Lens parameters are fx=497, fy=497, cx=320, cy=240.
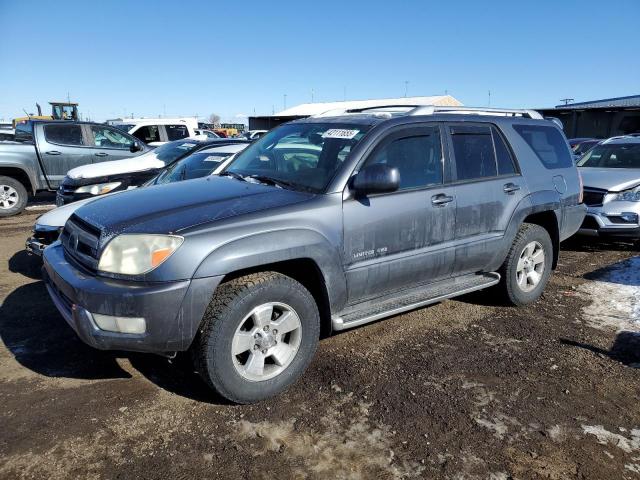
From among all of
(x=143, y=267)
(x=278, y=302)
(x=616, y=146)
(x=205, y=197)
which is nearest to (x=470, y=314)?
→ (x=278, y=302)

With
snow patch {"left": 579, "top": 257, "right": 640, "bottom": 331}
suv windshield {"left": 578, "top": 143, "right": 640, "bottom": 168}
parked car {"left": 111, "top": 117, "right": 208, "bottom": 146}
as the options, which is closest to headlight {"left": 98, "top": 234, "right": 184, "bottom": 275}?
snow patch {"left": 579, "top": 257, "right": 640, "bottom": 331}

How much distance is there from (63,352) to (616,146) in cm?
867

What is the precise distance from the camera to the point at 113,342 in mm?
2787

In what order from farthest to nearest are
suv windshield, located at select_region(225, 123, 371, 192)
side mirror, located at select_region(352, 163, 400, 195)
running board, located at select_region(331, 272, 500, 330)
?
suv windshield, located at select_region(225, 123, 371, 192) → running board, located at select_region(331, 272, 500, 330) → side mirror, located at select_region(352, 163, 400, 195)

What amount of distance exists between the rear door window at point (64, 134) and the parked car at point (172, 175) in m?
4.53

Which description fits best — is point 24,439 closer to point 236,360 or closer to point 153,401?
point 153,401

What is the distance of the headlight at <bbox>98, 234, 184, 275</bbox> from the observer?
9.04ft

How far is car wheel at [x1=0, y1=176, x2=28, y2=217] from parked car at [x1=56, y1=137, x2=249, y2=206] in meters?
2.28

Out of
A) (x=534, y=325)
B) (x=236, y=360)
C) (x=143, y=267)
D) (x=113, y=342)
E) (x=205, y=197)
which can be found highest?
(x=205, y=197)

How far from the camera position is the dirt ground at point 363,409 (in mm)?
2572

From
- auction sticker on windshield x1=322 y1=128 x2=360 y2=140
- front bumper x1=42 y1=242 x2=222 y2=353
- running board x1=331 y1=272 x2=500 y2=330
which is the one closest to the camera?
front bumper x1=42 y1=242 x2=222 y2=353

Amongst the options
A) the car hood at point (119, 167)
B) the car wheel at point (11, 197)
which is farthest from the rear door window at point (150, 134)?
the car hood at point (119, 167)

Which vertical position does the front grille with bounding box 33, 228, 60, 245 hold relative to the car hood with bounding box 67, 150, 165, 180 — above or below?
below

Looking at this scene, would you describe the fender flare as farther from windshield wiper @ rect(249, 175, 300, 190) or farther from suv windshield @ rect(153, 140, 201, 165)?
suv windshield @ rect(153, 140, 201, 165)
